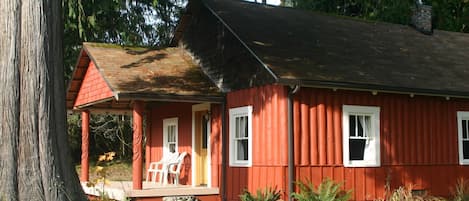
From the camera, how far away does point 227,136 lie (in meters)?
13.7

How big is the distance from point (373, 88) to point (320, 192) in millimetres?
2744

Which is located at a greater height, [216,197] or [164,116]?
[164,116]

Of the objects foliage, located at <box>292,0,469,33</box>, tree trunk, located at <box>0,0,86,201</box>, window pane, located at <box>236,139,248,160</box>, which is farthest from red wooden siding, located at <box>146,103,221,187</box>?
foliage, located at <box>292,0,469,33</box>

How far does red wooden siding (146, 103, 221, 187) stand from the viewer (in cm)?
1409

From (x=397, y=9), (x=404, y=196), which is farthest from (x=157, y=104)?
(x=397, y=9)

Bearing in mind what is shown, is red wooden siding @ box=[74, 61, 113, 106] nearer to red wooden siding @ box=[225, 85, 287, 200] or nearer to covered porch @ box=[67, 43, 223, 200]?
covered porch @ box=[67, 43, 223, 200]

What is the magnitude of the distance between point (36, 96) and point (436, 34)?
47.8ft

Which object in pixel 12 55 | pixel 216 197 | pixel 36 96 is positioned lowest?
pixel 216 197

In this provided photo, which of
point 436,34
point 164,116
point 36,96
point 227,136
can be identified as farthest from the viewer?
point 436,34

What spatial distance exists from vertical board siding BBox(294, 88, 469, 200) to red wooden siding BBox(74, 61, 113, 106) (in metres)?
4.58

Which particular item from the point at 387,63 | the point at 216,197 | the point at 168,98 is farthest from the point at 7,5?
the point at 387,63

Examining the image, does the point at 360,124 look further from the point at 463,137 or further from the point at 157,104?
the point at 157,104

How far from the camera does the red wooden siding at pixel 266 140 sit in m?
11.7

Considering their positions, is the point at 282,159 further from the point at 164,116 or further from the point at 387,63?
the point at 164,116
